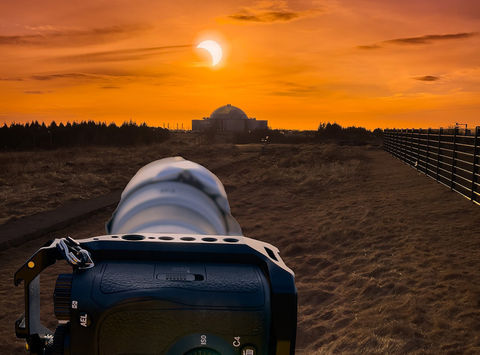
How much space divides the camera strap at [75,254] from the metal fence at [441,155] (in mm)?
12647

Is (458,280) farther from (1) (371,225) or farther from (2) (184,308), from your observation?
(2) (184,308)

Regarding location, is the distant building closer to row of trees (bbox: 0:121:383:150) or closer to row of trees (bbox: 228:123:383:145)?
row of trees (bbox: 228:123:383:145)

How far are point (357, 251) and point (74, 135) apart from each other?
57.3 meters

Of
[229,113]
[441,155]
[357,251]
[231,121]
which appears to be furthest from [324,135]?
[357,251]

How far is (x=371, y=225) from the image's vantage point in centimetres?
1126

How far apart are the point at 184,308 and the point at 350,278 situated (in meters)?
7.05

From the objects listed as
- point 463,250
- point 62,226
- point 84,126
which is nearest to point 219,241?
point 463,250

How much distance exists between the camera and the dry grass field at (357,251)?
5.81m

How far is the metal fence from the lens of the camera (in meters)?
12.8

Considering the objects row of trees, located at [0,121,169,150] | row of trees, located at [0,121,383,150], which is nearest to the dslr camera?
row of trees, located at [0,121,383,150]

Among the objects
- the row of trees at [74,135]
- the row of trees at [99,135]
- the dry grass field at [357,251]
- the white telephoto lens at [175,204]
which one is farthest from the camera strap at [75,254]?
the row of trees at [74,135]

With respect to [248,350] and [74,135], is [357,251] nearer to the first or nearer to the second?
[248,350]

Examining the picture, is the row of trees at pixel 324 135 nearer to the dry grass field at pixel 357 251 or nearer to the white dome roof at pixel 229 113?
the white dome roof at pixel 229 113

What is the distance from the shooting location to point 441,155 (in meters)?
17.4
